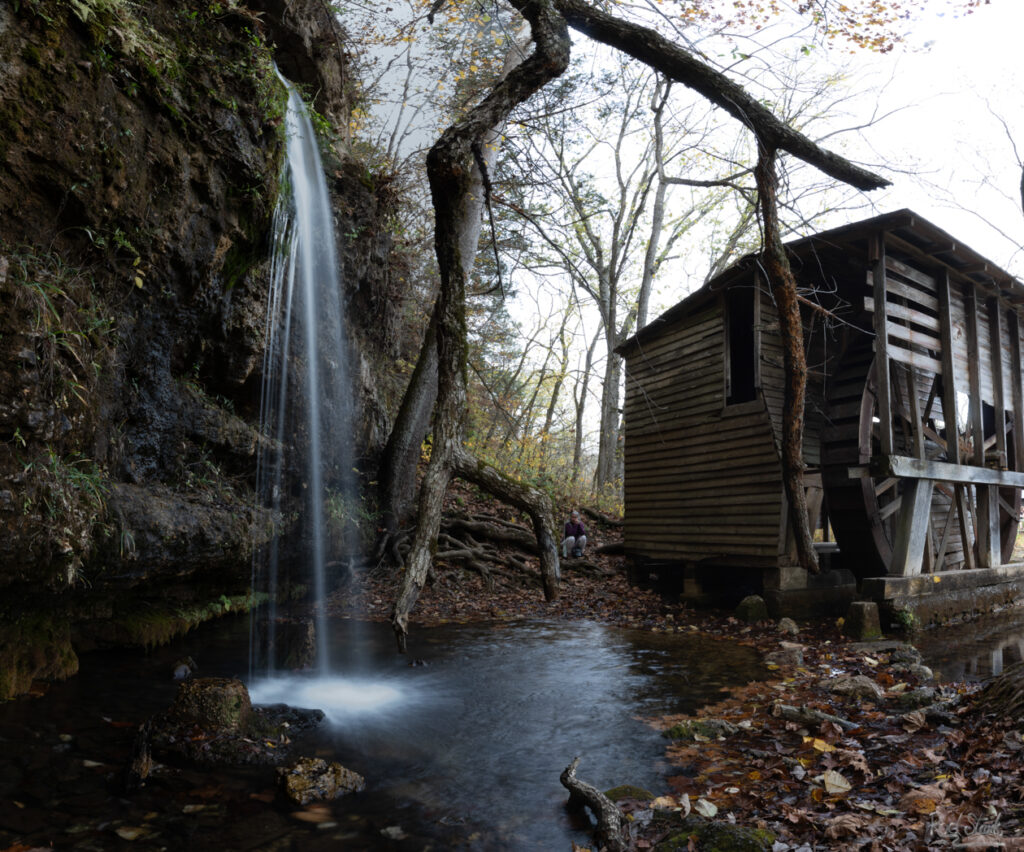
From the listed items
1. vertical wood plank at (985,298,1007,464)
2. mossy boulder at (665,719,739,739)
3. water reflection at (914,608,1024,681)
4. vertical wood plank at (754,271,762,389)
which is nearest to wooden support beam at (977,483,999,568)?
vertical wood plank at (985,298,1007,464)

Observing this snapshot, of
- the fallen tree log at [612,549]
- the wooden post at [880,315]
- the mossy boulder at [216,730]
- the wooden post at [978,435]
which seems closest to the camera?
the mossy boulder at [216,730]

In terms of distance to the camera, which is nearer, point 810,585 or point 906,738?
point 906,738

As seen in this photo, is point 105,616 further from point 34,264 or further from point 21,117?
point 21,117

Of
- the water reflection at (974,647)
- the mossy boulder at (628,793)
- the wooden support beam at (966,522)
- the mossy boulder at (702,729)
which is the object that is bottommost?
the water reflection at (974,647)

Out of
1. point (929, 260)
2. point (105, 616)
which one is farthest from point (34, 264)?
point (929, 260)

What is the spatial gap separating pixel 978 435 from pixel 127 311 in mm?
13676

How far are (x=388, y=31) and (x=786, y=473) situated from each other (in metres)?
17.6

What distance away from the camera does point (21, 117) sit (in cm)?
461

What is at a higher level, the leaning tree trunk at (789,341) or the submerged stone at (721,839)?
the leaning tree trunk at (789,341)

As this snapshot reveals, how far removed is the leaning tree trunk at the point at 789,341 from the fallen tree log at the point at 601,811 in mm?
2098

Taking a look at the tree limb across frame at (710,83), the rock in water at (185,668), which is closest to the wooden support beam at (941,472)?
the tree limb across frame at (710,83)

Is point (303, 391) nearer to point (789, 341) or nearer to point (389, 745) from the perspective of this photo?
point (389, 745)

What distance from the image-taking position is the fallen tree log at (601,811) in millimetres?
3172

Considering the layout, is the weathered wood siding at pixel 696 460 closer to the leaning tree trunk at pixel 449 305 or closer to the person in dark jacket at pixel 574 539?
the person in dark jacket at pixel 574 539
